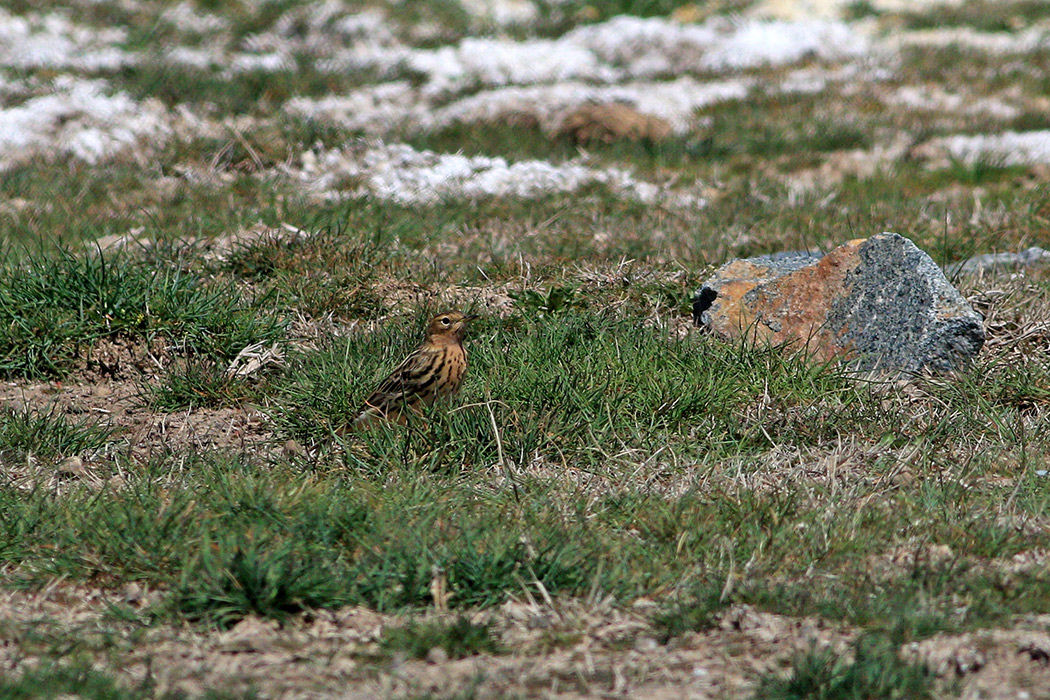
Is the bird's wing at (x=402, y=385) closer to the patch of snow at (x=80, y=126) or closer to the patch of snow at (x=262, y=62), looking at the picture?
the patch of snow at (x=80, y=126)

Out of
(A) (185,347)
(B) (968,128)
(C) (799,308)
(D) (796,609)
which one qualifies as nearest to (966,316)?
(C) (799,308)

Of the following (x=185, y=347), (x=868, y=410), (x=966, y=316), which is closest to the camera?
(x=868, y=410)

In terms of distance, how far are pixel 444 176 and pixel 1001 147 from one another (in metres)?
5.42

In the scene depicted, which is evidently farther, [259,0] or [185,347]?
[259,0]

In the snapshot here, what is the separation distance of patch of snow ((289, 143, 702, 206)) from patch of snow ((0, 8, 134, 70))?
5052mm

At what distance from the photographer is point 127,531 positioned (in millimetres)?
4340

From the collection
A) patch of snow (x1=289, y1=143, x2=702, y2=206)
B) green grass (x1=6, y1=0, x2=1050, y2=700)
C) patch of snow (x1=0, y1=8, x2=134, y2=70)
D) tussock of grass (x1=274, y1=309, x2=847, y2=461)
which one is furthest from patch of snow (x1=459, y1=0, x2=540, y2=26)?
tussock of grass (x1=274, y1=309, x2=847, y2=461)

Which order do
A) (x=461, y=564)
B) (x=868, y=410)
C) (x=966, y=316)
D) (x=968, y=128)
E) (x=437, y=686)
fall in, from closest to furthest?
(x=437, y=686) < (x=461, y=564) < (x=868, y=410) < (x=966, y=316) < (x=968, y=128)

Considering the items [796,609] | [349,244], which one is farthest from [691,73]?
[796,609]

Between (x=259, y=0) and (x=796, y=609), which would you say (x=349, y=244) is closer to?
(x=796, y=609)

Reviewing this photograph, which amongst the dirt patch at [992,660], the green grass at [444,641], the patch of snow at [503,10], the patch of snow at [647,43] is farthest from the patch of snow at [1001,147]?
the green grass at [444,641]

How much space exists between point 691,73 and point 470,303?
29.0 ft

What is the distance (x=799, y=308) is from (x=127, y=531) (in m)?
3.80

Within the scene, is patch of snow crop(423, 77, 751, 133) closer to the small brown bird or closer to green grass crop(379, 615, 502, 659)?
the small brown bird
